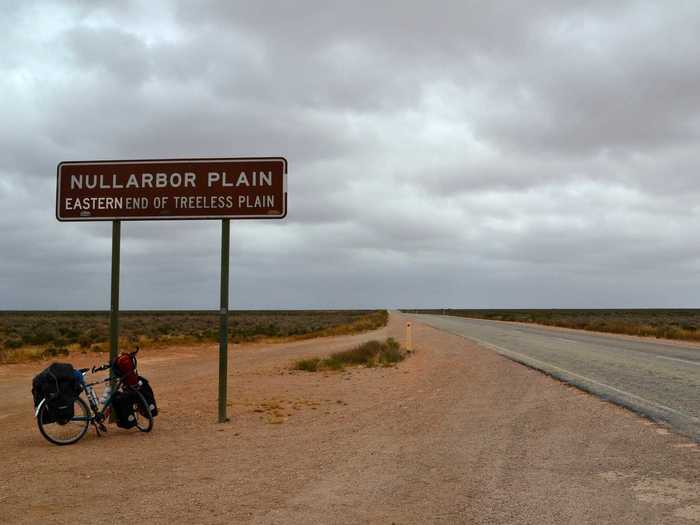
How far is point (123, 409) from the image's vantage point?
9.18 m

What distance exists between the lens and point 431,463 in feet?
23.4

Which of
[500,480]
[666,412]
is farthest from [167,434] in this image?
[666,412]

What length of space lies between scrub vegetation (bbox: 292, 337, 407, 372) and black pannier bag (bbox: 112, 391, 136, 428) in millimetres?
9939

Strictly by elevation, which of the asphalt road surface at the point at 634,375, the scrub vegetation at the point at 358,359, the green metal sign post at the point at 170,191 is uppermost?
the green metal sign post at the point at 170,191

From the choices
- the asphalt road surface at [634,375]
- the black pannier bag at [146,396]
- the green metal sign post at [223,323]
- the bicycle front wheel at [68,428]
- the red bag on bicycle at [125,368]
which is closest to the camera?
the bicycle front wheel at [68,428]

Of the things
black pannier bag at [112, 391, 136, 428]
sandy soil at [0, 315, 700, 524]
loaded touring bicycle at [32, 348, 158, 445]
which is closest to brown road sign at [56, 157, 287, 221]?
loaded touring bicycle at [32, 348, 158, 445]

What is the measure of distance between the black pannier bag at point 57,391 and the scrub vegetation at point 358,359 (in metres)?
10.9

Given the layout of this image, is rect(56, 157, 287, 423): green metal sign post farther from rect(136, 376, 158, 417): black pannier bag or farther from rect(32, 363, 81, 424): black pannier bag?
rect(32, 363, 81, 424): black pannier bag

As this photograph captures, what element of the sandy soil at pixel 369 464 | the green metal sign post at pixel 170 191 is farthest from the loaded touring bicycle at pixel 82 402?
the green metal sign post at pixel 170 191

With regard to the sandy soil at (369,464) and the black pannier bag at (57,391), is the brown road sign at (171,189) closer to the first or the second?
the black pannier bag at (57,391)

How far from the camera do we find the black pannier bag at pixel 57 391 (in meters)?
8.23

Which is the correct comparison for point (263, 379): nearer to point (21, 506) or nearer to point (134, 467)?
point (134, 467)

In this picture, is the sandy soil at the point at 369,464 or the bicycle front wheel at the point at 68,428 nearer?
the sandy soil at the point at 369,464

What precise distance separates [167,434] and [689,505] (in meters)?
6.70
